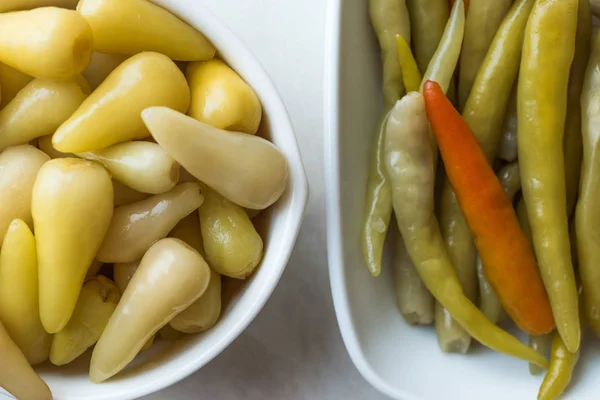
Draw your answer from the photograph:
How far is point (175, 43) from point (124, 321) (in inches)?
7.9

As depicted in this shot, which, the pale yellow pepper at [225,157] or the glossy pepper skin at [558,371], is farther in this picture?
the glossy pepper skin at [558,371]

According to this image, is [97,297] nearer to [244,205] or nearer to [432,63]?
[244,205]

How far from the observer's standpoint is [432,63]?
22.0 inches

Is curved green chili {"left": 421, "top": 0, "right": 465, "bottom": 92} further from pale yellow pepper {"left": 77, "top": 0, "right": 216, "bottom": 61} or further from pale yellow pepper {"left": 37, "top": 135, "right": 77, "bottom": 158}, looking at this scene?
pale yellow pepper {"left": 37, "top": 135, "right": 77, "bottom": 158}

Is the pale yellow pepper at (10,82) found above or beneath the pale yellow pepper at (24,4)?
beneath

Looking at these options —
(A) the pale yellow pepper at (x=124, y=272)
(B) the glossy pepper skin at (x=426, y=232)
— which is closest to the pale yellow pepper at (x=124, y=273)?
(A) the pale yellow pepper at (x=124, y=272)

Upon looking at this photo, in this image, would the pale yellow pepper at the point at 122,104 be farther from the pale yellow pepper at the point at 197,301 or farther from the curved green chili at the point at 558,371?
the curved green chili at the point at 558,371

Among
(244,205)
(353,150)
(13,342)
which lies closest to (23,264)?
(13,342)

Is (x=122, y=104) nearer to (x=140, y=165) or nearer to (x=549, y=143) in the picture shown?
(x=140, y=165)

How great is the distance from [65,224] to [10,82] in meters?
0.12

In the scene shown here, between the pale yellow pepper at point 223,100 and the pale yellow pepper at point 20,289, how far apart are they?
146 millimetres

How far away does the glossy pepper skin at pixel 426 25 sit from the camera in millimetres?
576

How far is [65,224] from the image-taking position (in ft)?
1.48

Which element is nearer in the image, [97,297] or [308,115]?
[97,297]
